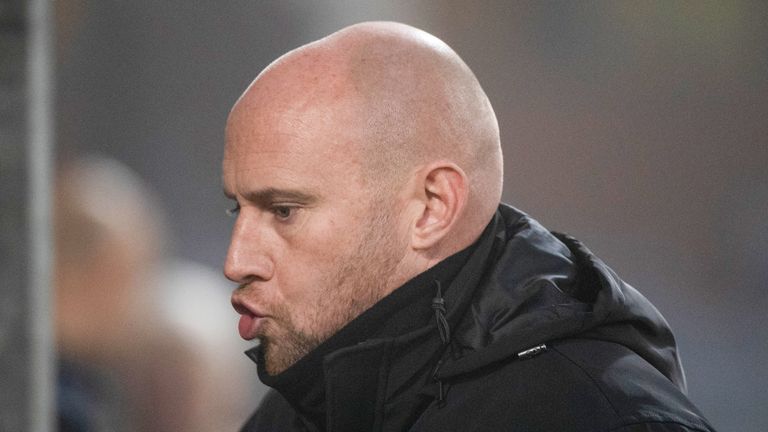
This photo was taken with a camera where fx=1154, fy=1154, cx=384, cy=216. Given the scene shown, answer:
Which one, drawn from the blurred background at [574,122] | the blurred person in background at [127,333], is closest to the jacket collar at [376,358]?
the blurred person in background at [127,333]

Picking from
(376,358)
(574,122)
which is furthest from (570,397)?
(574,122)

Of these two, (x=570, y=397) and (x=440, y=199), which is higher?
(x=440, y=199)

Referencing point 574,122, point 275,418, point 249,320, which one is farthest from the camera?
point 574,122

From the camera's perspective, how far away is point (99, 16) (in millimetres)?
5812

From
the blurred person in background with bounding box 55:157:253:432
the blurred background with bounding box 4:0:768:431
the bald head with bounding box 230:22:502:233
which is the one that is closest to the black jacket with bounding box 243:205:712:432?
the bald head with bounding box 230:22:502:233

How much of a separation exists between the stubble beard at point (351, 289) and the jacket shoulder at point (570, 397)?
23 centimetres

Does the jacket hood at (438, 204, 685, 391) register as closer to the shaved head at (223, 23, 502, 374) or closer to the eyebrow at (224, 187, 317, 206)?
the shaved head at (223, 23, 502, 374)

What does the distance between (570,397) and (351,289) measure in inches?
16.9

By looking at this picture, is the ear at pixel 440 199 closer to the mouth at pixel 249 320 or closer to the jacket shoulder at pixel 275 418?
the mouth at pixel 249 320

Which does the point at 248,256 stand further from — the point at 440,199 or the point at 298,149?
the point at 440,199

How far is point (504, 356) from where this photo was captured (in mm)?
1824

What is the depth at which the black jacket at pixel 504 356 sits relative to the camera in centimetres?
177

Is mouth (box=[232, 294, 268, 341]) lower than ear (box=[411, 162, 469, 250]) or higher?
lower

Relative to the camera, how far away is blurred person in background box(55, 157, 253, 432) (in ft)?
12.8
